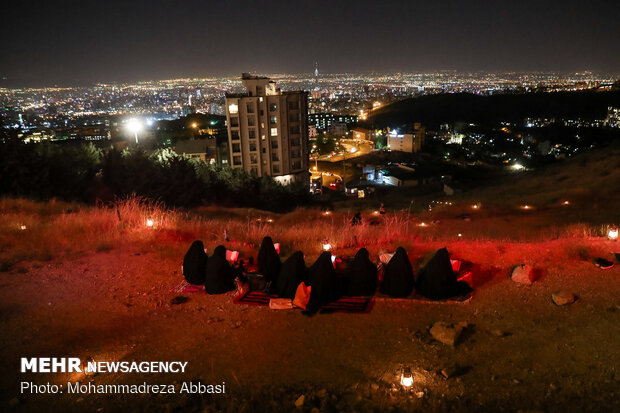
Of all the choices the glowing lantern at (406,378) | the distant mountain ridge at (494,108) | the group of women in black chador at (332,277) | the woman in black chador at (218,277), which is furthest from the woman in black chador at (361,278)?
the distant mountain ridge at (494,108)

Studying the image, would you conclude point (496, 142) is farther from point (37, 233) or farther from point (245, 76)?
point (37, 233)

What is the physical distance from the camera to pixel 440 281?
7.92 m

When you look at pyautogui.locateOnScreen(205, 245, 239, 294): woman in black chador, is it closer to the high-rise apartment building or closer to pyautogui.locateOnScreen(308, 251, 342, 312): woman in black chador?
pyautogui.locateOnScreen(308, 251, 342, 312): woman in black chador

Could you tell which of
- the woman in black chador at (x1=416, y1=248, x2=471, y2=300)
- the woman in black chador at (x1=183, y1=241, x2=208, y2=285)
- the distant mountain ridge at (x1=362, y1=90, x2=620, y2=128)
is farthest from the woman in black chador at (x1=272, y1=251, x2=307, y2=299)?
the distant mountain ridge at (x1=362, y1=90, x2=620, y2=128)

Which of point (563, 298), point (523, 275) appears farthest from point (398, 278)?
point (563, 298)

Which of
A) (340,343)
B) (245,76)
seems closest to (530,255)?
(340,343)

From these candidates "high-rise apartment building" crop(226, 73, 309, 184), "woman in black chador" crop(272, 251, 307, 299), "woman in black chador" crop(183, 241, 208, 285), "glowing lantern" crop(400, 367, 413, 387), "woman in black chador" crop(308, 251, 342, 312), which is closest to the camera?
"glowing lantern" crop(400, 367, 413, 387)

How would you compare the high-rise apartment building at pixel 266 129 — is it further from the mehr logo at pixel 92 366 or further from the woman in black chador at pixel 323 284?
the mehr logo at pixel 92 366

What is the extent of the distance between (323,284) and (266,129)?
146 ft

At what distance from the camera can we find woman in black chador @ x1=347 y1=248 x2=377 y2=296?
27.3 ft

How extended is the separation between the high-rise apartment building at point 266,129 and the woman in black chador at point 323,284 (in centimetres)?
4051

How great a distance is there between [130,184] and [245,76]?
1279 inches

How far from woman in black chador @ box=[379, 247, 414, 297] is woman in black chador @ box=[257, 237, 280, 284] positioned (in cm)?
251

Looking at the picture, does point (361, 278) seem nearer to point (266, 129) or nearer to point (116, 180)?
point (116, 180)
